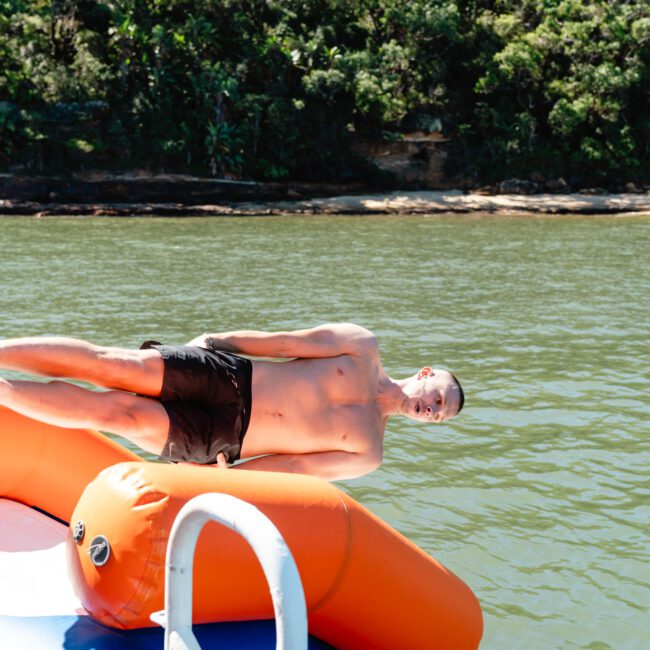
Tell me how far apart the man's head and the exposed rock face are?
3435 centimetres

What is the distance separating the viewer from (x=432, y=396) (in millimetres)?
4195

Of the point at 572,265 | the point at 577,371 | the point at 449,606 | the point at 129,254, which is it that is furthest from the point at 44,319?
the point at 572,265

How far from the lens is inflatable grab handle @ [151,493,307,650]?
1.87m

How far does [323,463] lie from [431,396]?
→ 1.87 ft

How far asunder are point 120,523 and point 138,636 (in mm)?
363

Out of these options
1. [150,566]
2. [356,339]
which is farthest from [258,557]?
[356,339]

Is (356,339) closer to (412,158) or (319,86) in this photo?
(319,86)

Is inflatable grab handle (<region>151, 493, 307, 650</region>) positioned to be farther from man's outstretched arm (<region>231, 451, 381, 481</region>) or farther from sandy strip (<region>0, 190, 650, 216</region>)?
sandy strip (<region>0, 190, 650, 216</region>)

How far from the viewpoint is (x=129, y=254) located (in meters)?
20.7

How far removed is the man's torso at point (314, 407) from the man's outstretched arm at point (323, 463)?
1.8 inches

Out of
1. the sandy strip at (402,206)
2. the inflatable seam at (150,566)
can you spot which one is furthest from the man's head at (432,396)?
the sandy strip at (402,206)

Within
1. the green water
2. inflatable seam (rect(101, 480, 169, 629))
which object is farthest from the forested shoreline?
inflatable seam (rect(101, 480, 169, 629))

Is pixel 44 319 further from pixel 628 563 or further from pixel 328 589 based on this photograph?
pixel 328 589

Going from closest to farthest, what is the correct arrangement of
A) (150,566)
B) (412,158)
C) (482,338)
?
(150,566) → (482,338) → (412,158)
